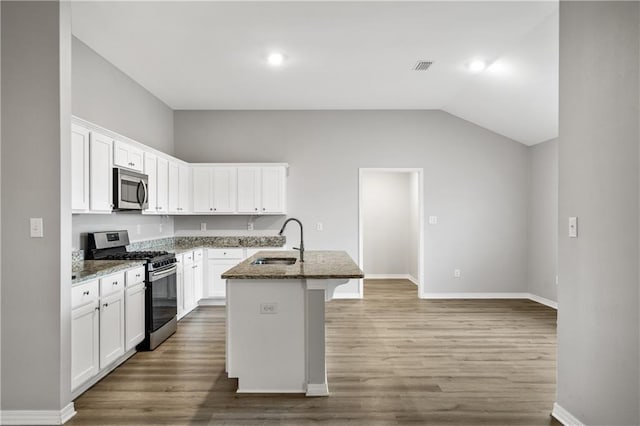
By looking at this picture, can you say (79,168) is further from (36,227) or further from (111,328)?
(111,328)

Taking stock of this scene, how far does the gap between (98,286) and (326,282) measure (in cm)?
171

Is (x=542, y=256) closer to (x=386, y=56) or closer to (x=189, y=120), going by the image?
(x=386, y=56)

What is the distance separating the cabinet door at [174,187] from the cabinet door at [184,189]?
0.07 meters

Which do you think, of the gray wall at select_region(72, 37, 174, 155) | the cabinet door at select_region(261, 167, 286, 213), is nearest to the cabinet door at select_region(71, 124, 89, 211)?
the gray wall at select_region(72, 37, 174, 155)

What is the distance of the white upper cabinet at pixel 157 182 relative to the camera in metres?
4.48

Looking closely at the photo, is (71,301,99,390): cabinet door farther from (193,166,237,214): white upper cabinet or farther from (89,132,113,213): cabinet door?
(193,166,237,214): white upper cabinet

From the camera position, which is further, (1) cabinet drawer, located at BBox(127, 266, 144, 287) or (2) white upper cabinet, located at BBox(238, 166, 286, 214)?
(2) white upper cabinet, located at BBox(238, 166, 286, 214)

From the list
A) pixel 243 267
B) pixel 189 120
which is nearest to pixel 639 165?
pixel 243 267

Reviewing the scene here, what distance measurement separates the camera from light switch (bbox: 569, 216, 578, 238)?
91.9 inches

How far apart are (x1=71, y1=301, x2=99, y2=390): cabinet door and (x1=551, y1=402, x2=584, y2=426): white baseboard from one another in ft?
10.4

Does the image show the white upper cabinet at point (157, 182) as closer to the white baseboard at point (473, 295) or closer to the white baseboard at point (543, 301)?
the white baseboard at point (473, 295)

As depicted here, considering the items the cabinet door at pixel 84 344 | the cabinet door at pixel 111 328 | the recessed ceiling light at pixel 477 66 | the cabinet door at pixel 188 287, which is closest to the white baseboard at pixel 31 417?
the cabinet door at pixel 84 344

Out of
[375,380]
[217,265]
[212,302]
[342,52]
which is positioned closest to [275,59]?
Answer: [342,52]

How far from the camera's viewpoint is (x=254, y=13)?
3.18 meters
